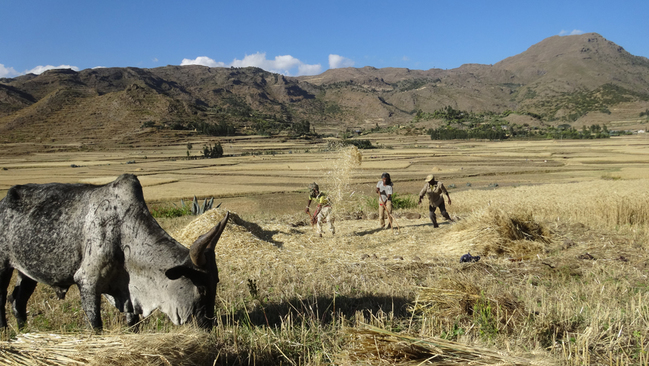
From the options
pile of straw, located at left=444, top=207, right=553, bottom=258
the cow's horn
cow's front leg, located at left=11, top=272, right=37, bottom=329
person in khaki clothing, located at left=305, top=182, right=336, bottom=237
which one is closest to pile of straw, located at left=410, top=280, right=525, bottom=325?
the cow's horn

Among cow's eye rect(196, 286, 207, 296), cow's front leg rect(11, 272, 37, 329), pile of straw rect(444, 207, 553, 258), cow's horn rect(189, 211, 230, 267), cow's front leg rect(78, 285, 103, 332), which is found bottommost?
pile of straw rect(444, 207, 553, 258)

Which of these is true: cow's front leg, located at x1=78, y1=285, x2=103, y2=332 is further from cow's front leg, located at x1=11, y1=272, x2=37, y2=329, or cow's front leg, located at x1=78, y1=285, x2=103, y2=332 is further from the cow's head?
cow's front leg, located at x1=11, y1=272, x2=37, y2=329

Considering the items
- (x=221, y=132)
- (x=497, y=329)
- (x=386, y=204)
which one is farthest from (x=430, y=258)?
(x=221, y=132)

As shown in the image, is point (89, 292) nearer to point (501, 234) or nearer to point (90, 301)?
point (90, 301)

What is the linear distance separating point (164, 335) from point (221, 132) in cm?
7912

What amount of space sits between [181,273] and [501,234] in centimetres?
832

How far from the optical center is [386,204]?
12062 millimetres

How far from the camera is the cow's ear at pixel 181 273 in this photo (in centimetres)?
340

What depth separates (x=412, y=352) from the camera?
2.97 m

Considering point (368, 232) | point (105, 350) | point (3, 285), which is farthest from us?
point (368, 232)

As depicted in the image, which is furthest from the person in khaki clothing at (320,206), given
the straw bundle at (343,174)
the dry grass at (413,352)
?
the dry grass at (413,352)

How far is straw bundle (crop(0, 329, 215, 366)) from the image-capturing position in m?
2.69

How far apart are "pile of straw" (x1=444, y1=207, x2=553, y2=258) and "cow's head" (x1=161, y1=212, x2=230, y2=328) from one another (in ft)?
23.3

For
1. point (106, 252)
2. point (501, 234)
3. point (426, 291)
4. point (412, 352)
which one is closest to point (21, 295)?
point (106, 252)
